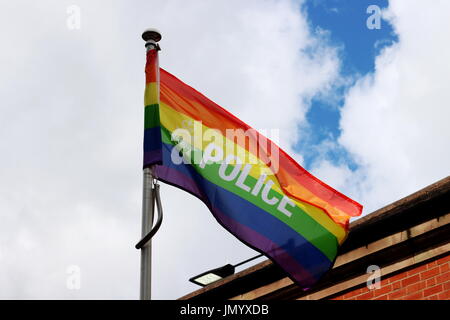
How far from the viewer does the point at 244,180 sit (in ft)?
26.7

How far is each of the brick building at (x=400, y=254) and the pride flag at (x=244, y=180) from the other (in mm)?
857

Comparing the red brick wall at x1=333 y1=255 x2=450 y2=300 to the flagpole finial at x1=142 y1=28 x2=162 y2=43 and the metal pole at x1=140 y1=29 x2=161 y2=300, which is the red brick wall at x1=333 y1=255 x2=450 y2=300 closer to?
the metal pole at x1=140 y1=29 x2=161 y2=300

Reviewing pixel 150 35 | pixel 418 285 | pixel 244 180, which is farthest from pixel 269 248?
pixel 150 35

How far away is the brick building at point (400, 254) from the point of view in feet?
28.2

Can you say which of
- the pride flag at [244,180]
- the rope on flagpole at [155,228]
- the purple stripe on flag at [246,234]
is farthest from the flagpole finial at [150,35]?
the rope on flagpole at [155,228]

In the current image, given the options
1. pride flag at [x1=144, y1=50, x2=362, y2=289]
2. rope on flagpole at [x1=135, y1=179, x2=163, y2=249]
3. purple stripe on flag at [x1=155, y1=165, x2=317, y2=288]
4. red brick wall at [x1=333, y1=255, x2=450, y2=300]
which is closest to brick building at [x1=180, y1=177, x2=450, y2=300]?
red brick wall at [x1=333, y1=255, x2=450, y2=300]

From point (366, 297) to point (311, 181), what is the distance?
5.45ft

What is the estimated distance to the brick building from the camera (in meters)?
8.59

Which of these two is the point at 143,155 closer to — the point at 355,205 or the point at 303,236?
the point at 303,236

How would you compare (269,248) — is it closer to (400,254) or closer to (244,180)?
(244,180)

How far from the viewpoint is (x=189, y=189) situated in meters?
7.66

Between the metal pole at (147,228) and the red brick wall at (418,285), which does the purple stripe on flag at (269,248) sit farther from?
the red brick wall at (418,285)
